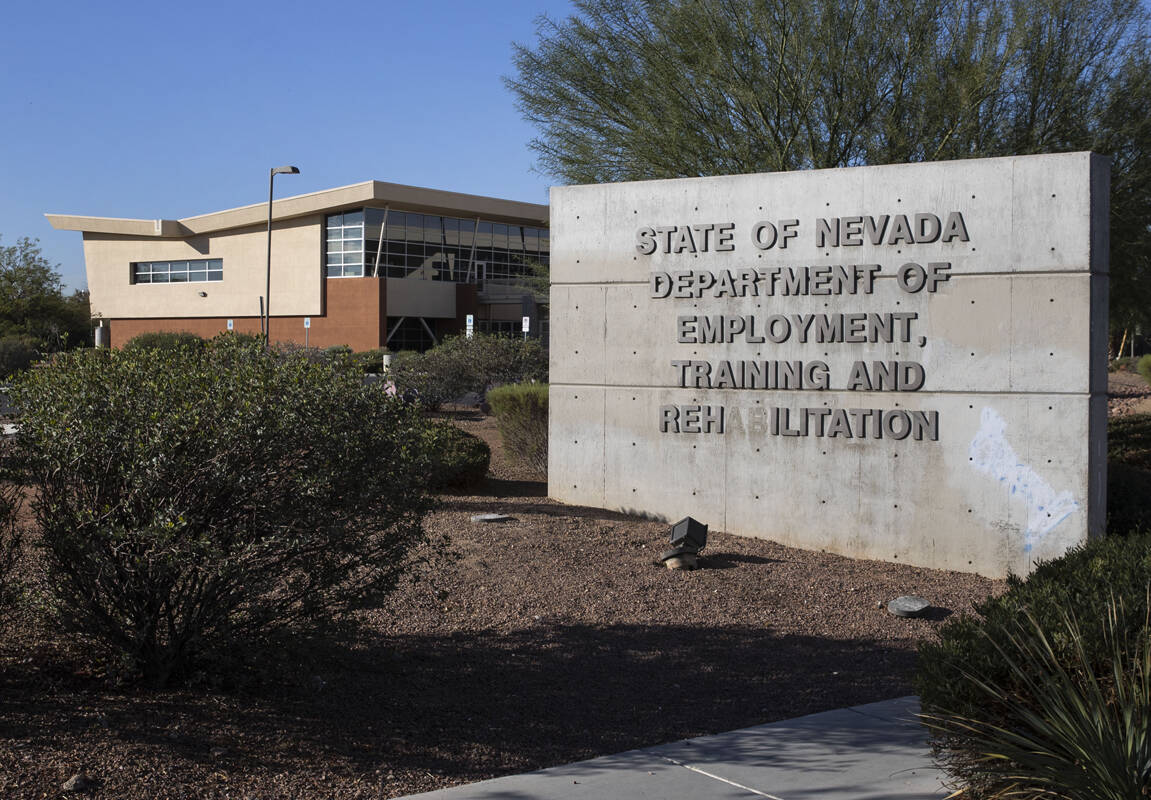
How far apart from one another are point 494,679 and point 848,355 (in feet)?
17.6

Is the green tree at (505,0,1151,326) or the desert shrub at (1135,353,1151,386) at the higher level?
the green tree at (505,0,1151,326)

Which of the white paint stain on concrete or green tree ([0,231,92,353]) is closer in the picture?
the white paint stain on concrete

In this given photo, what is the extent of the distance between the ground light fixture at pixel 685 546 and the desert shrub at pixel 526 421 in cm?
542

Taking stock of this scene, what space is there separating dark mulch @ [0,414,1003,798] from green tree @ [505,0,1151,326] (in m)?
8.14

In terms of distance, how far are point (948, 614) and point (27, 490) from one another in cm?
635

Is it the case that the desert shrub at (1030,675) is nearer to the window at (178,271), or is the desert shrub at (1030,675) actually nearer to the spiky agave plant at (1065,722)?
the spiky agave plant at (1065,722)

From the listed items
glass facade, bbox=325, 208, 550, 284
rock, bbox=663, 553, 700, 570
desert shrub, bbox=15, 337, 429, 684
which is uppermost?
glass facade, bbox=325, 208, 550, 284

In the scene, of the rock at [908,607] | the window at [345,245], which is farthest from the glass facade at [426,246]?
the rock at [908,607]

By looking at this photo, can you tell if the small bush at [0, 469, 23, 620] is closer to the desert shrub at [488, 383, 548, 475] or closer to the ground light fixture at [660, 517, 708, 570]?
the ground light fixture at [660, 517, 708, 570]

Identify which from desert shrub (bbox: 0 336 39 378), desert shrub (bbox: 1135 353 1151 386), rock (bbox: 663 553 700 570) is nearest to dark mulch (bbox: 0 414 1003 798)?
rock (bbox: 663 553 700 570)

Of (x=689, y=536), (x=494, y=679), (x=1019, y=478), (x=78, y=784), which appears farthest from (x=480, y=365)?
(x=78, y=784)

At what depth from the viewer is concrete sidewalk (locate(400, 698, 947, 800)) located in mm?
4719

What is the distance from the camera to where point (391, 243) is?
171 feet

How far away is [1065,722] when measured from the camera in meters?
3.87
